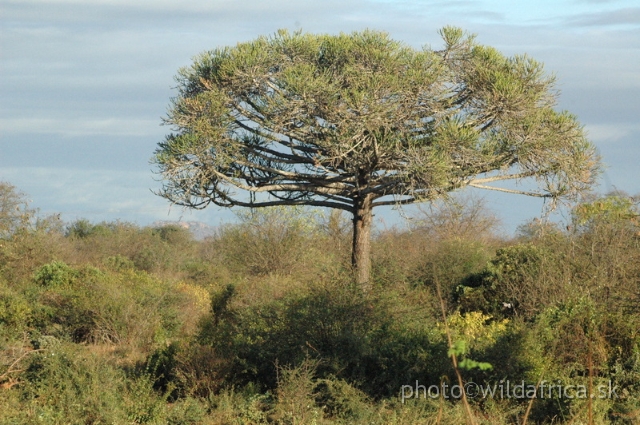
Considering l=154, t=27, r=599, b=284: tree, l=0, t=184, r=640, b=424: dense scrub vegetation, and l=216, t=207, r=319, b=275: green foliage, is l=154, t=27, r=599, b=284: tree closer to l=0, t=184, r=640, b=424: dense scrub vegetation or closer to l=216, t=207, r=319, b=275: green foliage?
l=0, t=184, r=640, b=424: dense scrub vegetation

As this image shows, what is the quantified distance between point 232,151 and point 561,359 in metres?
6.66

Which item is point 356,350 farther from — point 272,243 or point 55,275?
point 272,243

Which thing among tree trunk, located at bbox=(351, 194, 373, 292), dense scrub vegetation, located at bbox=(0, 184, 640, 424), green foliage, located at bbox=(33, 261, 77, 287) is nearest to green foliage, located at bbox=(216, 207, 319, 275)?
green foliage, located at bbox=(33, 261, 77, 287)

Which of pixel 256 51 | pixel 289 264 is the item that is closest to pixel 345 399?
pixel 256 51

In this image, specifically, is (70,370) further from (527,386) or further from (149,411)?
(527,386)

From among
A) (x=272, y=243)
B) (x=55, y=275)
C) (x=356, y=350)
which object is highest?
(x=272, y=243)

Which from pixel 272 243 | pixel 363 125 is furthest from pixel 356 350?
pixel 272 243

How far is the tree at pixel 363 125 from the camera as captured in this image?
40.0ft

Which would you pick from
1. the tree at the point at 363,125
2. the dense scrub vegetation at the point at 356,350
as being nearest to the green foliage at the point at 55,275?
the dense scrub vegetation at the point at 356,350

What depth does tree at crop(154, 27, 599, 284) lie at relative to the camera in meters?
12.2

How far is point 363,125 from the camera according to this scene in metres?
12.0

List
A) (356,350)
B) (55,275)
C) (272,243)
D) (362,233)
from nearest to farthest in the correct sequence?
(356,350) → (362,233) → (55,275) → (272,243)

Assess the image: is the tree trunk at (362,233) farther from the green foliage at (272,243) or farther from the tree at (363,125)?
the green foliage at (272,243)

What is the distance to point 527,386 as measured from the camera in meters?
8.82
